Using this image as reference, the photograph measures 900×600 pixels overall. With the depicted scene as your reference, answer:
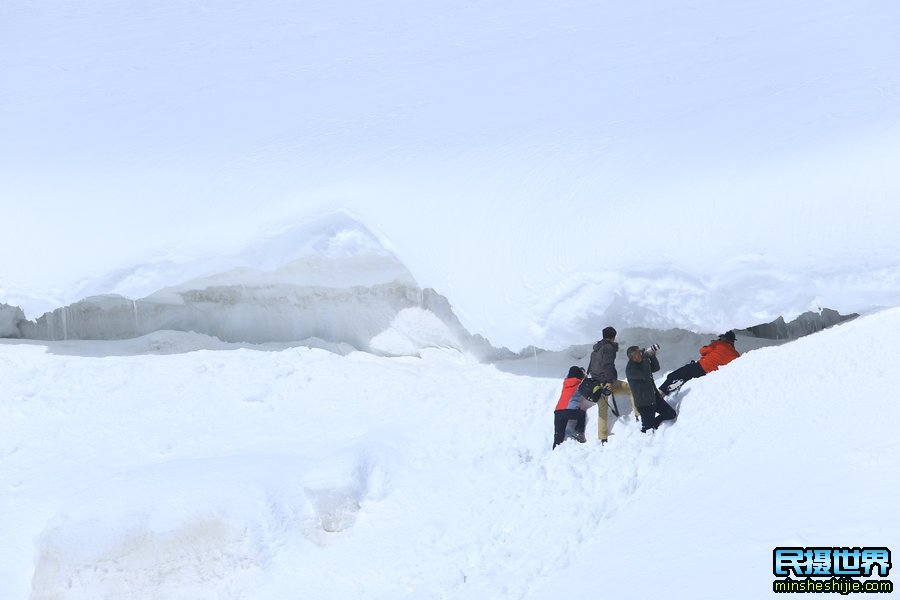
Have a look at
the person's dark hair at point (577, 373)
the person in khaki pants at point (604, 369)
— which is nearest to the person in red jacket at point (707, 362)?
the person in khaki pants at point (604, 369)

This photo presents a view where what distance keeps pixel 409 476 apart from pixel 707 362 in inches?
126

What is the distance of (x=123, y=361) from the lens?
1277cm

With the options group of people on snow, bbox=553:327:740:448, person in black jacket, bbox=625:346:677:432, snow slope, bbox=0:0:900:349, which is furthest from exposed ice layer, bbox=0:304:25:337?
person in black jacket, bbox=625:346:677:432

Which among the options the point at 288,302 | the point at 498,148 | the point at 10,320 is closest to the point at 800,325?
the point at 498,148

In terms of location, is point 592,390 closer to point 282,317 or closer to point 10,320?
point 282,317

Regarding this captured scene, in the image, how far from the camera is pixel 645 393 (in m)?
10.2

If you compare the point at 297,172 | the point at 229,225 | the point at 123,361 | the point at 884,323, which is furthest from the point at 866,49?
the point at 123,361

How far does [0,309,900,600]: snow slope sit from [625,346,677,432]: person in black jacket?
0.16 meters

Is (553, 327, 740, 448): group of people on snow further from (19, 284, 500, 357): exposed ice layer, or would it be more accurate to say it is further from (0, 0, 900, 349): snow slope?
(19, 284, 500, 357): exposed ice layer

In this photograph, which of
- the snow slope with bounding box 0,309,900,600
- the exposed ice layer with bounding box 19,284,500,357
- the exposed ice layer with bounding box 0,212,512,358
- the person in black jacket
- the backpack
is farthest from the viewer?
the exposed ice layer with bounding box 19,284,500,357

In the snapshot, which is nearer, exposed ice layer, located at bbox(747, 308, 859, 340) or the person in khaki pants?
the person in khaki pants

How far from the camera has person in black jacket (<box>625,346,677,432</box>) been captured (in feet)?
33.5

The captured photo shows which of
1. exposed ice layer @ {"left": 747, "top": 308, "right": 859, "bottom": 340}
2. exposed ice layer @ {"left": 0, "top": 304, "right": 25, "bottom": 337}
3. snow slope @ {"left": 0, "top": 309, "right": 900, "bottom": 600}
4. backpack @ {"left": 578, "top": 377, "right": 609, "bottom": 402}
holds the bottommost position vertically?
snow slope @ {"left": 0, "top": 309, "right": 900, "bottom": 600}

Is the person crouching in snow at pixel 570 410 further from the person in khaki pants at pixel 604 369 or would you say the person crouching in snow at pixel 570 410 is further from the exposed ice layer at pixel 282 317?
the exposed ice layer at pixel 282 317
